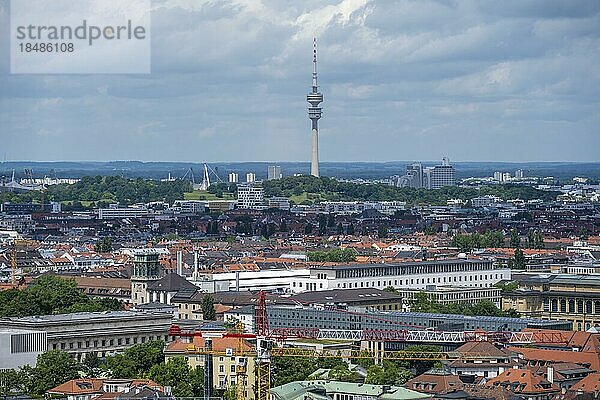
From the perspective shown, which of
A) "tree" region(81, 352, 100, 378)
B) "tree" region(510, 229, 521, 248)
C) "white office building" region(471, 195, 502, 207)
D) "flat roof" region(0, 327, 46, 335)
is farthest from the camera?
"white office building" region(471, 195, 502, 207)

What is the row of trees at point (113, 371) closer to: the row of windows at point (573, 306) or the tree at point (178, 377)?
the tree at point (178, 377)

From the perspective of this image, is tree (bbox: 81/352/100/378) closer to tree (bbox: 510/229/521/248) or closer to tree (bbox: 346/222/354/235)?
tree (bbox: 510/229/521/248)

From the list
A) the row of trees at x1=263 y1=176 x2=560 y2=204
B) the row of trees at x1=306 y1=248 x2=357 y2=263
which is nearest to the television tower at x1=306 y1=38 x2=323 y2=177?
the row of trees at x1=263 y1=176 x2=560 y2=204

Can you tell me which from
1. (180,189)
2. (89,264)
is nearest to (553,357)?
(89,264)

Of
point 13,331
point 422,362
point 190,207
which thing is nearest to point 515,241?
point 190,207

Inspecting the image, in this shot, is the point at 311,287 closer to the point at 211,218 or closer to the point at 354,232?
the point at 354,232

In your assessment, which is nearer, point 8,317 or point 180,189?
point 8,317
